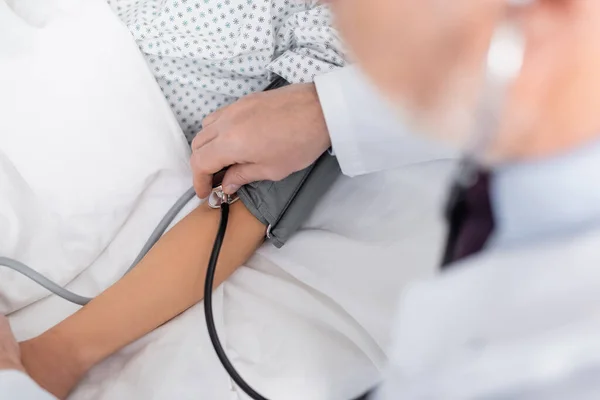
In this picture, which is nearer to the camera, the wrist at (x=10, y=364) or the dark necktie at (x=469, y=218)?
the dark necktie at (x=469, y=218)

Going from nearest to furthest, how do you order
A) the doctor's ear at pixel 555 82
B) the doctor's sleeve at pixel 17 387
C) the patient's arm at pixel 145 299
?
1. the doctor's ear at pixel 555 82
2. the doctor's sleeve at pixel 17 387
3. the patient's arm at pixel 145 299

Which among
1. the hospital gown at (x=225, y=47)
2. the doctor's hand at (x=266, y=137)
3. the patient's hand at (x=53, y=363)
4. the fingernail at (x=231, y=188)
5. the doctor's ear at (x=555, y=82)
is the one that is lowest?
the patient's hand at (x=53, y=363)

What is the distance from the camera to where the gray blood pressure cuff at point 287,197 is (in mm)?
712

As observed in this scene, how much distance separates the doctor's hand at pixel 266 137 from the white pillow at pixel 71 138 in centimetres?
11

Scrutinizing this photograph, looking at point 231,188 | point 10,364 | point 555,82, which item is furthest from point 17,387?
point 555,82

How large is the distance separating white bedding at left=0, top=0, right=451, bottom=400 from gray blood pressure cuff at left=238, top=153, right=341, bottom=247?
3 cm

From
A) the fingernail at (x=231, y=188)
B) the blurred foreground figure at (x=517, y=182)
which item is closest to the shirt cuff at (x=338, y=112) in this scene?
the fingernail at (x=231, y=188)

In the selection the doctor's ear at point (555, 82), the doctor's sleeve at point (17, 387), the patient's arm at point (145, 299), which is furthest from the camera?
the patient's arm at point (145, 299)

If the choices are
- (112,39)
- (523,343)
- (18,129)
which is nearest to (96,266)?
(18,129)

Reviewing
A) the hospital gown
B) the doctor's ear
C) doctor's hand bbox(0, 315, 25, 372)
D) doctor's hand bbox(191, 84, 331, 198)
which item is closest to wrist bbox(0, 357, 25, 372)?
doctor's hand bbox(0, 315, 25, 372)

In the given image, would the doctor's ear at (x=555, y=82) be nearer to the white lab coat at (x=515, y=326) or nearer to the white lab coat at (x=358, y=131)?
the white lab coat at (x=515, y=326)

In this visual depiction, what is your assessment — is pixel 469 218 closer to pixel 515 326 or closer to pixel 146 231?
pixel 515 326

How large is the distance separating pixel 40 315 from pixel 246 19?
17.9 inches

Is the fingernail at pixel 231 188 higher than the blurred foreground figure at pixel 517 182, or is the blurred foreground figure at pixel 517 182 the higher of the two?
the blurred foreground figure at pixel 517 182
